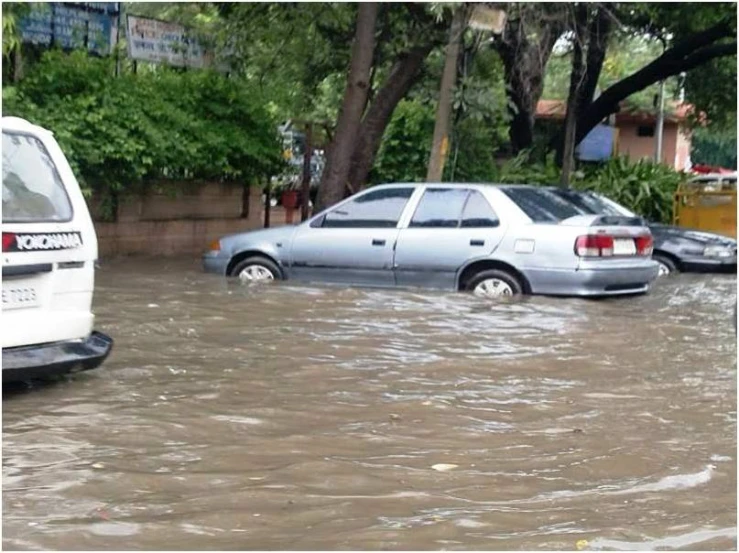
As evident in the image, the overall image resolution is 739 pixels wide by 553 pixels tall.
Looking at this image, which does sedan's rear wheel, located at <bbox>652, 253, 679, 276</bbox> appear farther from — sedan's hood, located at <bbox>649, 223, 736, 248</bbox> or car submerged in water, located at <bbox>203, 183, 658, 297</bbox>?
car submerged in water, located at <bbox>203, 183, 658, 297</bbox>

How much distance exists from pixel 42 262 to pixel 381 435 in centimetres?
209

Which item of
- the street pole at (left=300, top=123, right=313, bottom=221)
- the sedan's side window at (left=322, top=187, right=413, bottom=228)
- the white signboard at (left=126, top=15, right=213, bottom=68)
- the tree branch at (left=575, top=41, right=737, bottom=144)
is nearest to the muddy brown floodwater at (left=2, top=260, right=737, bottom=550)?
the sedan's side window at (left=322, top=187, right=413, bottom=228)

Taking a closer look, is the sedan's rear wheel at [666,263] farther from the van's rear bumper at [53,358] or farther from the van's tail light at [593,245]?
the van's rear bumper at [53,358]

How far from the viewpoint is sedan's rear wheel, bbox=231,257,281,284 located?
40.1 feet

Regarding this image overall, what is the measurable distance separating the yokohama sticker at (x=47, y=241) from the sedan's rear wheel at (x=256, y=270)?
5.82m

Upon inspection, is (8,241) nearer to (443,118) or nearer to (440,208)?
(440,208)

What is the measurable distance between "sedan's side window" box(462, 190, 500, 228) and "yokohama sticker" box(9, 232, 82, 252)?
5517 mm

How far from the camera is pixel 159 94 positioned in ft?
48.2

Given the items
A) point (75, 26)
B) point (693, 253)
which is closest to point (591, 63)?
point (693, 253)

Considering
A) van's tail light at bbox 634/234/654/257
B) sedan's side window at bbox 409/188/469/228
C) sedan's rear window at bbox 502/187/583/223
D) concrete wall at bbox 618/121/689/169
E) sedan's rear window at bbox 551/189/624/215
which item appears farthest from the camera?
concrete wall at bbox 618/121/689/169

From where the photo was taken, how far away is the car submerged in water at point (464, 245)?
10.7 meters

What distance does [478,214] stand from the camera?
1119cm

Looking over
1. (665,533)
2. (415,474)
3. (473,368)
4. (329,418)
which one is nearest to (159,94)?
(473,368)

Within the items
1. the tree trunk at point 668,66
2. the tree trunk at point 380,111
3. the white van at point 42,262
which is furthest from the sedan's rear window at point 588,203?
the tree trunk at point 668,66
